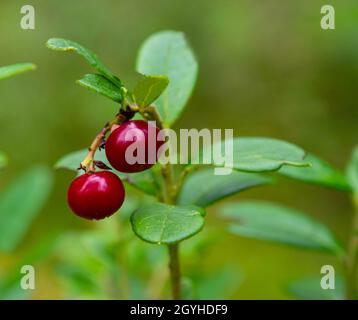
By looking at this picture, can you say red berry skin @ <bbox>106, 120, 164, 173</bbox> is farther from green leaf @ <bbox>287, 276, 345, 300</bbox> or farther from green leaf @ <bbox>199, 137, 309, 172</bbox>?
green leaf @ <bbox>287, 276, 345, 300</bbox>

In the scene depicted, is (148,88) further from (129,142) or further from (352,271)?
(352,271)

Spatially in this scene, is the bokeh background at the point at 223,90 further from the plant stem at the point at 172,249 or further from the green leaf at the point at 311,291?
the plant stem at the point at 172,249

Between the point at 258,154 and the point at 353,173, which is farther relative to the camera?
the point at 353,173

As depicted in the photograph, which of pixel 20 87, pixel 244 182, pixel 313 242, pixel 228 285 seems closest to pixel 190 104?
pixel 20 87

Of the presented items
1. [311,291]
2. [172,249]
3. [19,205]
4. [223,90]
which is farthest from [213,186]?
[223,90]

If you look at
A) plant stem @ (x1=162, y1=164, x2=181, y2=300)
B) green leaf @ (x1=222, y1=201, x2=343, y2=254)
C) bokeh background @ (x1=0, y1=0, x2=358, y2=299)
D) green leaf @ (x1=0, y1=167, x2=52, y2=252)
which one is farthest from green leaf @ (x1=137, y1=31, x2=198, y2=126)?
bokeh background @ (x1=0, y1=0, x2=358, y2=299)
